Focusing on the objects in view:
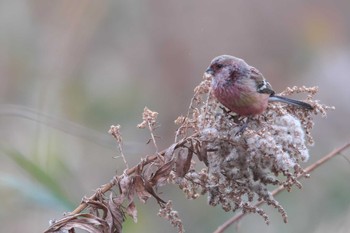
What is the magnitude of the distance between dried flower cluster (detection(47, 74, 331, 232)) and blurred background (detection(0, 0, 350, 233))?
7.13ft

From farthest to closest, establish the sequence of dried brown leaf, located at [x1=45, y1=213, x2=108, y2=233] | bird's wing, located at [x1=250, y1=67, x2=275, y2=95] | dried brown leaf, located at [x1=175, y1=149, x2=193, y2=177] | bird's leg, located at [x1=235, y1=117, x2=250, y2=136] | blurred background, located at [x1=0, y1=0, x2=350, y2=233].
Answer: blurred background, located at [x1=0, y1=0, x2=350, y2=233] < bird's wing, located at [x1=250, y1=67, x2=275, y2=95] < bird's leg, located at [x1=235, y1=117, x2=250, y2=136] < dried brown leaf, located at [x1=175, y1=149, x2=193, y2=177] < dried brown leaf, located at [x1=45, y1=213, x2=108, y2=233]

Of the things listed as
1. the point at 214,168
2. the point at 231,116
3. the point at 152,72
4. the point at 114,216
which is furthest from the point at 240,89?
the point at 152,72

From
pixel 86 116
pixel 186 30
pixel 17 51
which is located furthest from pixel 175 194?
pixel 17 51

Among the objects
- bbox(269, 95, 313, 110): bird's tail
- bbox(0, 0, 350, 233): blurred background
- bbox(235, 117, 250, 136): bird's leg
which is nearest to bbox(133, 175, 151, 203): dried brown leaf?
bbox(235, 117, 250, 136): bird's leg

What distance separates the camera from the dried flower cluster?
1.92 m

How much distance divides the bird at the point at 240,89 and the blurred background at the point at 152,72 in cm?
181

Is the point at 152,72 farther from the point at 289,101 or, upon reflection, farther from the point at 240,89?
the point at 289,101

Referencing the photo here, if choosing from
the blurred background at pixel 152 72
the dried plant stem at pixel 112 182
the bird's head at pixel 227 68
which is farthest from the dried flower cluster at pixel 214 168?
the blurred background at pixel 152 72

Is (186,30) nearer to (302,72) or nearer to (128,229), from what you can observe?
(302,72)

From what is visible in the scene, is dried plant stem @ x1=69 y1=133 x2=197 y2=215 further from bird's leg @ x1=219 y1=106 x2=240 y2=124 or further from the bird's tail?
the bird's tail

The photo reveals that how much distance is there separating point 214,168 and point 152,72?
413 cm

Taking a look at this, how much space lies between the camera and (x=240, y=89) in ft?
8.34

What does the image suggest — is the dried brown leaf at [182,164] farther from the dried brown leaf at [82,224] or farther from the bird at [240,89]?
the bird at [240,89]

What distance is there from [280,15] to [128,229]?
11.5 feet
